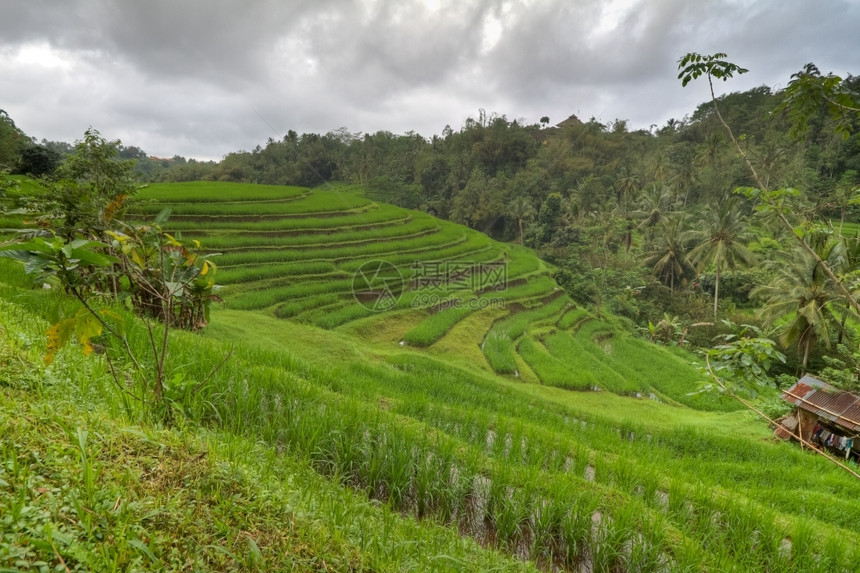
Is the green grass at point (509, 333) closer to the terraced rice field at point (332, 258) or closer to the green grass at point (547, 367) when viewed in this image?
the green grass at point (547, 367)

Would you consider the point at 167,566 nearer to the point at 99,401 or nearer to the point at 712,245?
the point at 99,401

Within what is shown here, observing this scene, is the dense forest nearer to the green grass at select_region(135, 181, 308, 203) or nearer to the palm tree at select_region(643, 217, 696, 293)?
the palm tree at select_region(643, 217, 696, 293)

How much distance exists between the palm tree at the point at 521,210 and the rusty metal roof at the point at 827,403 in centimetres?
2967

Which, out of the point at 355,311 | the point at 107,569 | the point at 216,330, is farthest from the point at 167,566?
the point at 355,311

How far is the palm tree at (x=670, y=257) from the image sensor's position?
2505 cm

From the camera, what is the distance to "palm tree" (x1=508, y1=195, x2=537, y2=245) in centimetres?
3541

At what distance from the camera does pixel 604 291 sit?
23406 mm

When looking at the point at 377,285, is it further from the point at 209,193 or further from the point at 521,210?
the point at 521,210

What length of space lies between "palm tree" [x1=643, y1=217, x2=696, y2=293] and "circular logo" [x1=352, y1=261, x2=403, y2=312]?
19001 mm

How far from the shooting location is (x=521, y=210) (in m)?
35.7

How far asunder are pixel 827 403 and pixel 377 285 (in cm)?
1166

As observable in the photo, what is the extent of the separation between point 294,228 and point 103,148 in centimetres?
1086

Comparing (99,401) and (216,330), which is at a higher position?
(99,401)

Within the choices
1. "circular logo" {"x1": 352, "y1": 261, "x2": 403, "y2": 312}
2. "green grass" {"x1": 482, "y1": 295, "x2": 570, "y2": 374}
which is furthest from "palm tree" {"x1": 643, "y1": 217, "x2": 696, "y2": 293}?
"circular logo" {"x1": 352, "y1": 261, "x2": 403, "y2": 312}
